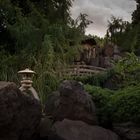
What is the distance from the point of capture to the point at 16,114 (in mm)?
4922

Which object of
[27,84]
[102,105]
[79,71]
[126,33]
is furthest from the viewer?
[126,33]

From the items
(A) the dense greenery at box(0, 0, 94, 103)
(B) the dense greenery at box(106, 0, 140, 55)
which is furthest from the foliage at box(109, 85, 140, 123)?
(B) the dense greenery at box(106, 0, 140, 55)

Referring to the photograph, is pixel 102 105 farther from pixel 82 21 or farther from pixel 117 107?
pixel 82 21

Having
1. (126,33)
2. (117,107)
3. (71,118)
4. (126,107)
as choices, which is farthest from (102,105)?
(126,33)

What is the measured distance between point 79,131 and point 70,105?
42 cm

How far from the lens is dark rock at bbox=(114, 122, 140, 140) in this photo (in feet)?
17.9

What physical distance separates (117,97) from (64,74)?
447 cm

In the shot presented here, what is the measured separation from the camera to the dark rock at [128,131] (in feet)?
17.9

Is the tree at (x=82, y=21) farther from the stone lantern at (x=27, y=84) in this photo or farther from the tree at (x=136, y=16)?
the tree at (x=136, y=16)

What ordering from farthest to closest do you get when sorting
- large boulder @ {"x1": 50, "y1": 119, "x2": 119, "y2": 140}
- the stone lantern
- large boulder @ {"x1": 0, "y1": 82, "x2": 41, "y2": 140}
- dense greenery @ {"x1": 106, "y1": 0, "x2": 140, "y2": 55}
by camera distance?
dense greenery @ {"x1": 106, "y1": 0, "x2": 140, "y2": 55} → the stone lantern → large boulder @ {"x1": 50, "y1": 119, "x2": 119, "y2": 140} → large boulder @ {"x1": 0, "y1": 82, "x2": 41, "y2": 140}

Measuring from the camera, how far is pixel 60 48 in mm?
10633

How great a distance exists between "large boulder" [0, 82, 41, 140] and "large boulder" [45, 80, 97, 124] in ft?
1.66

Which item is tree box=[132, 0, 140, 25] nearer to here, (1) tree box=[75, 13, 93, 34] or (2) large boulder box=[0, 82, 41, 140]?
(1) tree box=[75, 13, 93, 34]

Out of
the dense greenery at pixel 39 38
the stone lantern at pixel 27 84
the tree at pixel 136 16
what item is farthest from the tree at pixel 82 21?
the tree at pixel 136 16
